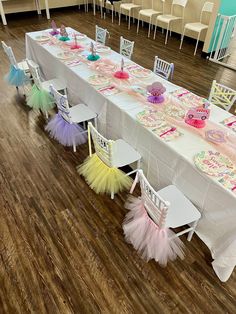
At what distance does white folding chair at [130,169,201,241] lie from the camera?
1.54 meters

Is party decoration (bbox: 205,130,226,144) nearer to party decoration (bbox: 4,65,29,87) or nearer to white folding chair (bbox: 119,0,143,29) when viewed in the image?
party decoration (bbox: 4,65,29,87)

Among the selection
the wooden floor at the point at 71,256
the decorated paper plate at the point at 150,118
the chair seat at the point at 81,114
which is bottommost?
the wooden floor at the point at 71,256

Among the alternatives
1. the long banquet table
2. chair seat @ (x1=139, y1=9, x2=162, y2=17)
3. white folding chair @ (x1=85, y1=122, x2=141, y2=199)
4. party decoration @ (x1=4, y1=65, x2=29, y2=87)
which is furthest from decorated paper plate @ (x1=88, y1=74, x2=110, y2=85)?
chair seat @ (x1=139, y1=9, x2=162, y2=17)

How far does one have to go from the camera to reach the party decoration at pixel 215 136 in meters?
1.83

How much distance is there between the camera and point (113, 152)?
2.09m

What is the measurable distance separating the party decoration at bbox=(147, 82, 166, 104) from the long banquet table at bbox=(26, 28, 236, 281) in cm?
12

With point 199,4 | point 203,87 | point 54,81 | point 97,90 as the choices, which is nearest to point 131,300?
point 97,90

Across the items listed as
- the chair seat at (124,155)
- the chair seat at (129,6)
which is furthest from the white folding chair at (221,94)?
the chair seat at (129,6)

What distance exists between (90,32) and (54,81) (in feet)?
11.3

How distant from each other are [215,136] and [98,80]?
50.9 inches

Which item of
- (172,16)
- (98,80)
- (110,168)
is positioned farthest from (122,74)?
(172,16)

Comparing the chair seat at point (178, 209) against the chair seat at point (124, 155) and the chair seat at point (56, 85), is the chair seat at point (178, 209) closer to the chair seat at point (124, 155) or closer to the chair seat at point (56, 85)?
the chair seat at point (124, 155)

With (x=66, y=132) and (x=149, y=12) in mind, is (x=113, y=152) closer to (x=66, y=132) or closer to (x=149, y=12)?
(x=66, y=132)

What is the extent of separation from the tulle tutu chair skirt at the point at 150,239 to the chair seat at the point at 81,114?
1.10m
